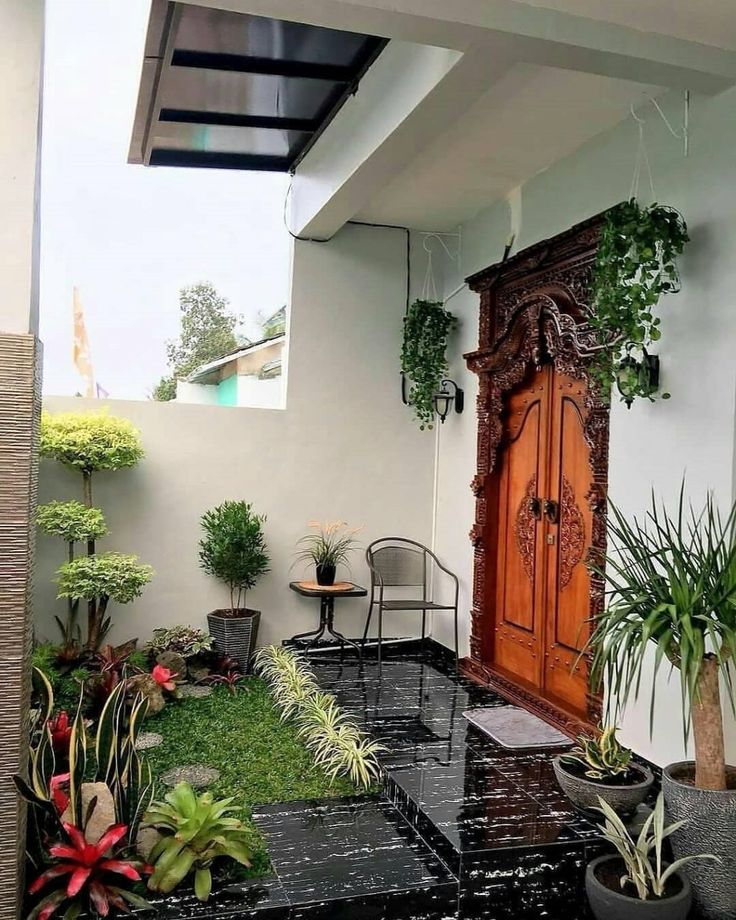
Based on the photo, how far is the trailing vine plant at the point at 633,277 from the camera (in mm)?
3377

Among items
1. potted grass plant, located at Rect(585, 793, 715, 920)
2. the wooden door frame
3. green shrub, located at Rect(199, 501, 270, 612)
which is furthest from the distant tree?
potted grass plant, located at Rect(585, 793, 715, 920)

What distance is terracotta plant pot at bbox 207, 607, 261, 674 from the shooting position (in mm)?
5438

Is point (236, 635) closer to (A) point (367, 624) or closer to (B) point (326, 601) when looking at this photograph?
(B) point (326, 601)

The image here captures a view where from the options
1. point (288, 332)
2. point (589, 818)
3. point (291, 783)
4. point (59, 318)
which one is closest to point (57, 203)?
point (59, 318)

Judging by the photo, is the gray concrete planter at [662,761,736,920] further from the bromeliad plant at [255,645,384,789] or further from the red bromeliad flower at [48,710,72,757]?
the red bromeliad flower at [48,710,72,757]

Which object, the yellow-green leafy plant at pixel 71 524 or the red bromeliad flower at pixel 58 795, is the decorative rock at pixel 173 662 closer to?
the yellow-green leafy plant at pixel 71 524

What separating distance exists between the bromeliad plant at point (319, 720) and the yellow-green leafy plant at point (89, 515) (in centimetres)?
101

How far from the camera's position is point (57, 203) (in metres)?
5.80

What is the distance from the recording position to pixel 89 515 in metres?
5.12

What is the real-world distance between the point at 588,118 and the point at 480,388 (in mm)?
1893

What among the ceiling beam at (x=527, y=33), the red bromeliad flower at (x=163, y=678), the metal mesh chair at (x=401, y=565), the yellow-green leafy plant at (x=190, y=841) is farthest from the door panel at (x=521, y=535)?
the yellow-green leafy plant at (x=190, y=841)

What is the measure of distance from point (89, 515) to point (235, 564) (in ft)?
3.27

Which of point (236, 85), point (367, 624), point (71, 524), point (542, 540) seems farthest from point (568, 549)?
point (236, 85)

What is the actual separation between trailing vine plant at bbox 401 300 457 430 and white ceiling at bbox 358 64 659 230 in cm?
71
